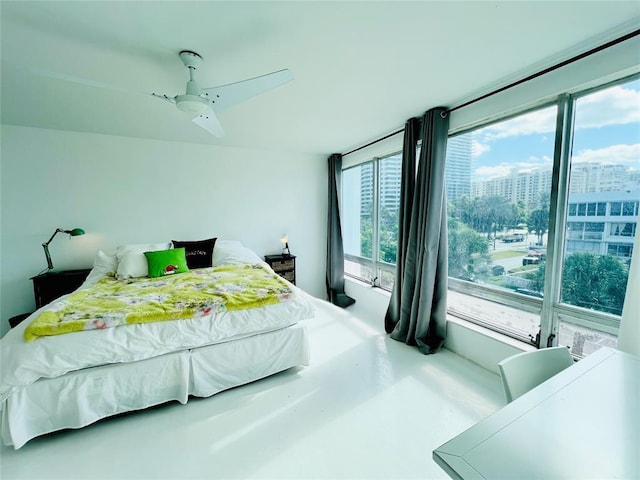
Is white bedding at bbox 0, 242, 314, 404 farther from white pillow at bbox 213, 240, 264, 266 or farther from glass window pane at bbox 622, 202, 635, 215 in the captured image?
glass window pane at bbox 622, 202, 635, 215

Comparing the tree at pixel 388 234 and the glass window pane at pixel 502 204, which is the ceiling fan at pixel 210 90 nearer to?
the glass window pane at pixel 502 204

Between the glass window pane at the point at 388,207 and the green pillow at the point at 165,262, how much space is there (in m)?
2.43

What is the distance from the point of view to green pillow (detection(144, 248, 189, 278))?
2.68 metres

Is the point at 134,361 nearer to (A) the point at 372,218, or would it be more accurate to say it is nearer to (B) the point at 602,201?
(A) the point at 372,218

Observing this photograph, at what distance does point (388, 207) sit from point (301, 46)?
223 centimetres

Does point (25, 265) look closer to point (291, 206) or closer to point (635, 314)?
point (291, 206)

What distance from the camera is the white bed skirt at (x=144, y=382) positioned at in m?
1.44

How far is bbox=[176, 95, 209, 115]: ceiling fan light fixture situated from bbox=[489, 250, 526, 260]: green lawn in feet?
8.05

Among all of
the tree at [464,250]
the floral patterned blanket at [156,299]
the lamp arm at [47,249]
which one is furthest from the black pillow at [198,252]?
the tree at [464,250]

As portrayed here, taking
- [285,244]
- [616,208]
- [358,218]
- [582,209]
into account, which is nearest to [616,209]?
[616,208]

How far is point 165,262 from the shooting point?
8.97 feet

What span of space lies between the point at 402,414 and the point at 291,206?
3091mm

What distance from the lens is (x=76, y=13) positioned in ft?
4.07

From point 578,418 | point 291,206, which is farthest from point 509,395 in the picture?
point 291,206
